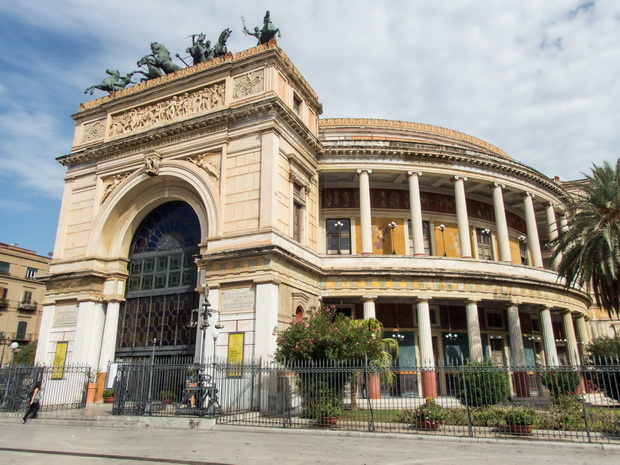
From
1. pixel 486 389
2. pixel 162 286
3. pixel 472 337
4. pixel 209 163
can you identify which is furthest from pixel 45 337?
pixel 472 337

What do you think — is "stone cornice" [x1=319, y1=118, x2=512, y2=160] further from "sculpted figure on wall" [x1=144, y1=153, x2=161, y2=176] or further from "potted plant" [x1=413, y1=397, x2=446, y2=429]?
"potted plant" [x1=413, y1=397, x2=446, y2=429]

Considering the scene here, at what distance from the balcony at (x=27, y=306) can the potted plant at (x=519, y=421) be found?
47542 mm

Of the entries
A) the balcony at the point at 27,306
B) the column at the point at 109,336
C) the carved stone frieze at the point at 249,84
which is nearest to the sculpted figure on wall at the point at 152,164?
the carved stone frieze at the point at 249,84

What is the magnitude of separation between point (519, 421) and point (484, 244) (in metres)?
18.3

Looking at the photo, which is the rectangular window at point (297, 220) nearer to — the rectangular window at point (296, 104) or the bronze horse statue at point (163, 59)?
the rectangular window at point (296, 104)

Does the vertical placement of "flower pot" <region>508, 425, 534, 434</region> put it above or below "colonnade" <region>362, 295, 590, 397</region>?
below

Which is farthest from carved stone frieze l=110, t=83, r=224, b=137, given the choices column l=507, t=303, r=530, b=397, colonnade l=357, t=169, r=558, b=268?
column l=507, t=303, r=530, b=397

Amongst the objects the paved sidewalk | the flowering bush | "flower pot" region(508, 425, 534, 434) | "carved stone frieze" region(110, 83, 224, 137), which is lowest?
the paved sidewalk

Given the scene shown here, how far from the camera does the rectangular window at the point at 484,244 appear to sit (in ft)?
96.9

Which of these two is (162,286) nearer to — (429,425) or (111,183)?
(111,183)

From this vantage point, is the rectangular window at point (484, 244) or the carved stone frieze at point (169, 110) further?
the rectangular window at point (484, 244)

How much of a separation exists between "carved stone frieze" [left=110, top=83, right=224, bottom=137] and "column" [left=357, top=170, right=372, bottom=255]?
8442 millimetres

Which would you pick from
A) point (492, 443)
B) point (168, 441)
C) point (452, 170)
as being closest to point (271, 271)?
point (168, 441)

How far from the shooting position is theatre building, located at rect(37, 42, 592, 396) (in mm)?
Answer: 20547
